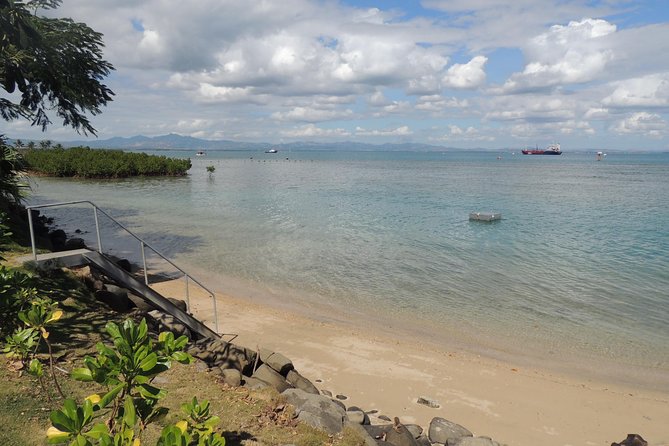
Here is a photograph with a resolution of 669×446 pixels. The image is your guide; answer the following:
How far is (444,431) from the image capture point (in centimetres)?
772

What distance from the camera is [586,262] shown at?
71.1 ft

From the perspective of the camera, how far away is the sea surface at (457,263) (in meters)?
13.2

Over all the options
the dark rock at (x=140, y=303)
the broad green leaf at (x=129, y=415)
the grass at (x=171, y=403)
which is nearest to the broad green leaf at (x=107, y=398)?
the broad green leaf at (x=129, y=415)

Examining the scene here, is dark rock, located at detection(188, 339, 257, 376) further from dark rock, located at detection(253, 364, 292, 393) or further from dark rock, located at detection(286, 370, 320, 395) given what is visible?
dark rock, located at detection(286, 370, 320, 395)

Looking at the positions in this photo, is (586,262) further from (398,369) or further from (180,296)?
(180,296)

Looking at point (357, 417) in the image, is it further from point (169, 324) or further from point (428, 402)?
point (169, 324)

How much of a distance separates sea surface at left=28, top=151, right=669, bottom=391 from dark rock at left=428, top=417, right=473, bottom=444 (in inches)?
188

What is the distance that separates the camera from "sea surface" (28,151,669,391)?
13219 mm

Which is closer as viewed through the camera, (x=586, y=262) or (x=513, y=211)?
(x=586, y=262)

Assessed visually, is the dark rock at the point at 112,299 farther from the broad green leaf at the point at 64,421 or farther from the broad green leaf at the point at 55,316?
the broad green leaf at the point at 64,421

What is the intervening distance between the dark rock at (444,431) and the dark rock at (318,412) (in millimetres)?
1928

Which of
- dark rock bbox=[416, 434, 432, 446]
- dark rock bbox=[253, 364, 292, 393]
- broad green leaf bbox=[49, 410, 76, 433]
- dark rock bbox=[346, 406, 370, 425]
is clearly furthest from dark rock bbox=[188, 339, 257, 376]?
broad green leaf bbox=[49, 410, 76, 433]

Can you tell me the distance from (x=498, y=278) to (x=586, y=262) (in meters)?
6.10

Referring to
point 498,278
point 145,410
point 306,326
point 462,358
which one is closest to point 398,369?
point 462,358
